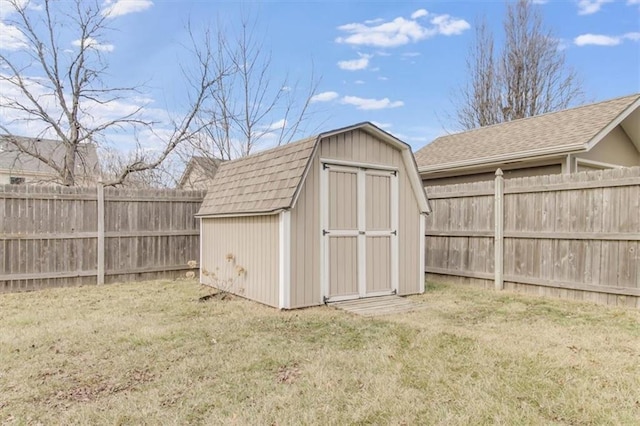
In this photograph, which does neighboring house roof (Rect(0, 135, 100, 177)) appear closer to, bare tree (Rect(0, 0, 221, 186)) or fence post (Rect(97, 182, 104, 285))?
bare tree (Rect(0, 0, 221, 186))

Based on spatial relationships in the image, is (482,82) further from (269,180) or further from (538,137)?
(269,180)

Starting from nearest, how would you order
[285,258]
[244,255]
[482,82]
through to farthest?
[285,258]
[244,255]
[482,82]

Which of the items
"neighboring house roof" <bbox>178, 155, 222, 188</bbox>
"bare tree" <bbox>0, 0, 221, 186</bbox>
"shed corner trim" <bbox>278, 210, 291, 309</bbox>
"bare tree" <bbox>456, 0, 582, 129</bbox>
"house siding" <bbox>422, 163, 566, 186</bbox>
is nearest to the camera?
"shed corner trim" <bbox>278, 210, 291, 309</bbox>

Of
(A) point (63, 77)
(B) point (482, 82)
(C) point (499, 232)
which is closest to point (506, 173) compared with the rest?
(C) point (499, 232)

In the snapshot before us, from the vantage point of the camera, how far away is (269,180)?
625 centimetres

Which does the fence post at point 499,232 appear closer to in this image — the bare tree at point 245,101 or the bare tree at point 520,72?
the bare tree at point 245,101

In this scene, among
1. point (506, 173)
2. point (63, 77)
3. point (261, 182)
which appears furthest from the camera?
point (63, 77)

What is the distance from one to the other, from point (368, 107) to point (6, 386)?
48.4 feet

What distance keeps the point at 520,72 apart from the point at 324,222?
16.6 metres

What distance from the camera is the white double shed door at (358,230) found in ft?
19.9

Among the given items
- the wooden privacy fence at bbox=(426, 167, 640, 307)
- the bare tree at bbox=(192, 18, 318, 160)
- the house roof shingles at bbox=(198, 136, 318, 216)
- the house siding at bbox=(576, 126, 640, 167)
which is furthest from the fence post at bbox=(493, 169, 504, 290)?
the bare tree at bbox=(192, 18, 318, 160)

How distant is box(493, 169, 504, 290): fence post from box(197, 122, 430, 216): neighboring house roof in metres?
1.31

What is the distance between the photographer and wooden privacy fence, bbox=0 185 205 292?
6996mm

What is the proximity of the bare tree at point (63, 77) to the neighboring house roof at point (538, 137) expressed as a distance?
8657 mm
